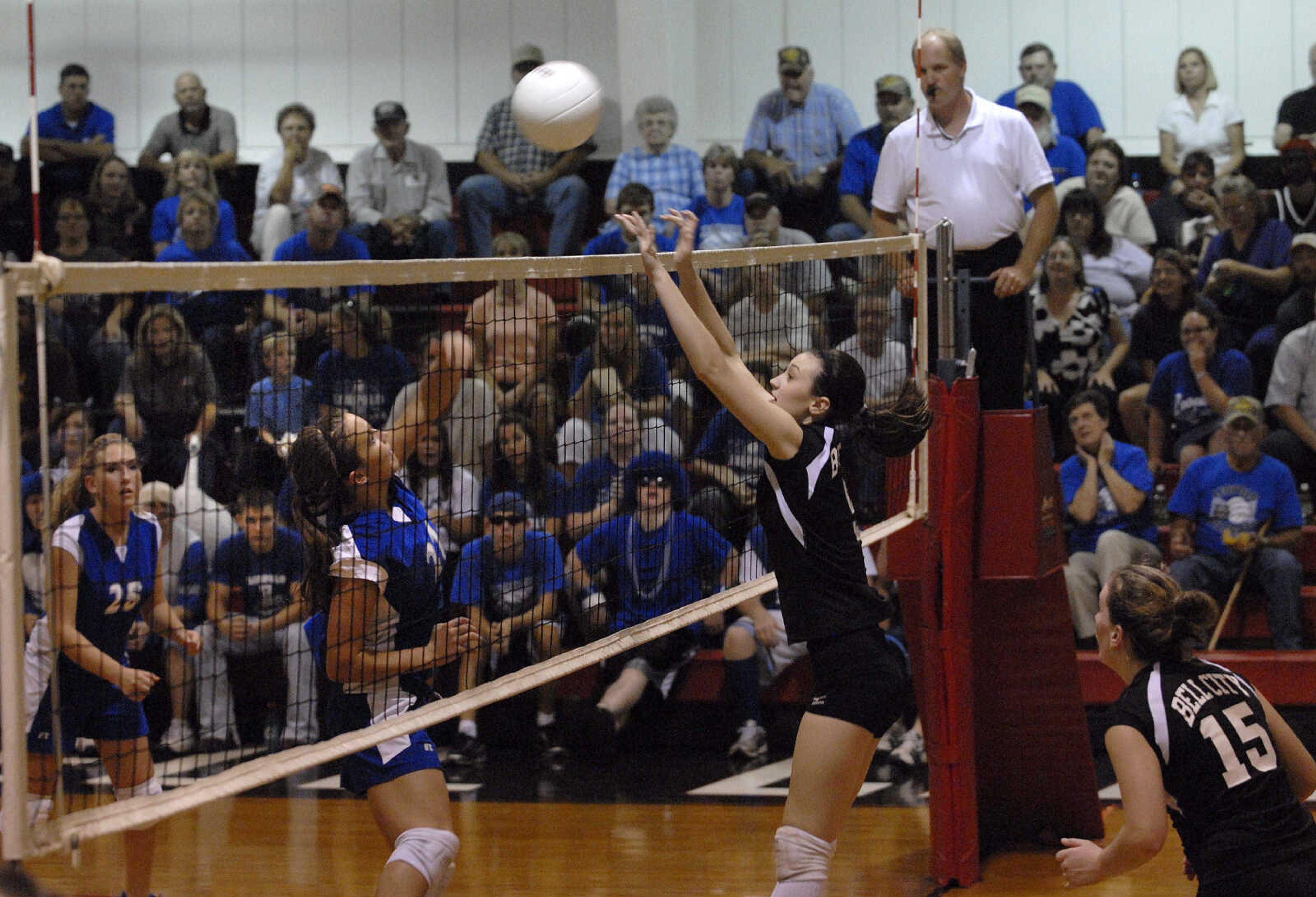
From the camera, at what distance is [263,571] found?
825 cm

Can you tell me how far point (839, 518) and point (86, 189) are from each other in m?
9.96

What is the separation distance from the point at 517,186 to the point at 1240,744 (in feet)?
29.4

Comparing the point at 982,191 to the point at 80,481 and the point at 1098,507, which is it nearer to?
the point at 1098,507

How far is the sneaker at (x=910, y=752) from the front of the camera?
7.73 m

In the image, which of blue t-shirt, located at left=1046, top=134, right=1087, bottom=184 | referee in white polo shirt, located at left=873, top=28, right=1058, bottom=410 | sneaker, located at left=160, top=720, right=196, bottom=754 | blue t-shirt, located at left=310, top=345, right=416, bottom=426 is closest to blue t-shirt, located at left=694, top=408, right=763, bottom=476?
referee in white polo shirt, located at left=873, top=28, right=1058, bottom=410

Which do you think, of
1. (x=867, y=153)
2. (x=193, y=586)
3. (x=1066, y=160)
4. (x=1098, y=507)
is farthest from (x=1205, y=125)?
(x=193, y=586)

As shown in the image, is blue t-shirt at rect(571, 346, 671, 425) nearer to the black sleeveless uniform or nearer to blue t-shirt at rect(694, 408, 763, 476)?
blue t-shirt at rect(694, 408, 763, 476)

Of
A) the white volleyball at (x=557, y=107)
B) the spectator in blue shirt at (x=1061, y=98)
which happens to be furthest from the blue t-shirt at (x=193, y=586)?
the spectator in blue shirt at (x=1061, y=98)

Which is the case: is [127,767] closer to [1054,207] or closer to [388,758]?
[388,758]

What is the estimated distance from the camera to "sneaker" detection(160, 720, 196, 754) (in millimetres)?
A: 8164

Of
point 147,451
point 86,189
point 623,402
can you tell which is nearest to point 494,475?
point 623,402

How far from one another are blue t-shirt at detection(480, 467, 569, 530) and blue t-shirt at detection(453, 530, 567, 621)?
13 centimetres

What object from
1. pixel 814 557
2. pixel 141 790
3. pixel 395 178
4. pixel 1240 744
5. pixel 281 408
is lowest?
pixel 141 790

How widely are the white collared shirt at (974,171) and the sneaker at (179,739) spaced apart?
4.66m
